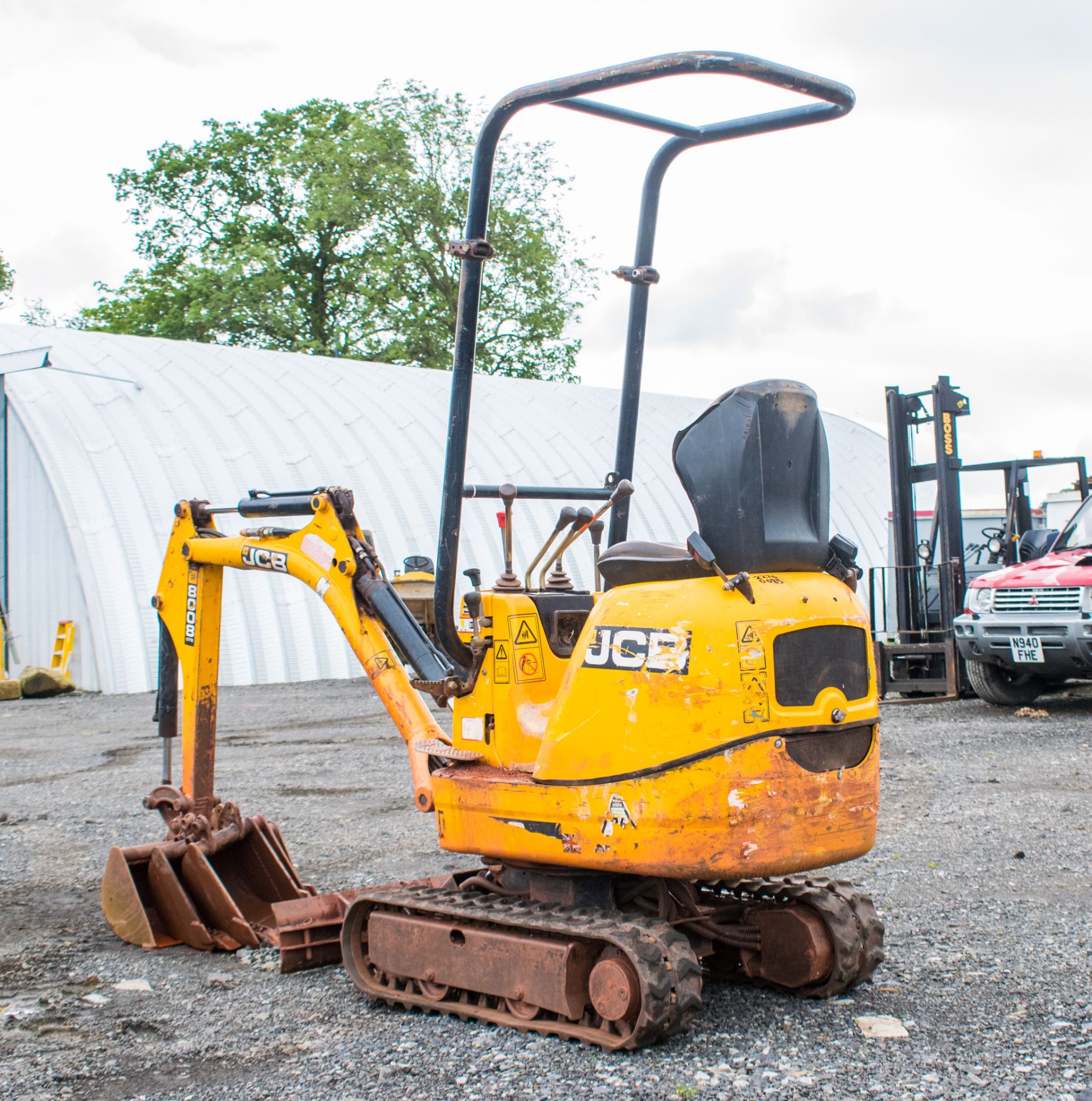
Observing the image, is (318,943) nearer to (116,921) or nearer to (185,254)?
(116,921)

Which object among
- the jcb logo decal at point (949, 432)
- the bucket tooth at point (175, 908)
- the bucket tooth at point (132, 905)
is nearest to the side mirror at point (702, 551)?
the bucket tooth at point (175, 908)

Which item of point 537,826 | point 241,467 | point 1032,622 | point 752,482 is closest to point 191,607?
point 537,826

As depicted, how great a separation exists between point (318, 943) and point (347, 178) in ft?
122

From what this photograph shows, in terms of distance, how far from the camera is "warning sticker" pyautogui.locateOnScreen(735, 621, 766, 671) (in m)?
3.95

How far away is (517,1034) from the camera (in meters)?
4.15

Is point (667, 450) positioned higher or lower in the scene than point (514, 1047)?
higher

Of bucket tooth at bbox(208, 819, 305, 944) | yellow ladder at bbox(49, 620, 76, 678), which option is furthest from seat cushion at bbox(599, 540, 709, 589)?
yellow ladder at bbox(49, 620, 76, 678)

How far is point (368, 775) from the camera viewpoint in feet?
33.0

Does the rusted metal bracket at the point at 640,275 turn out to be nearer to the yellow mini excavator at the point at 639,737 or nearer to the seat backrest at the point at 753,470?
the yellow mini excavator at the point at 639,737

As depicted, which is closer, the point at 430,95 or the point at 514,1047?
the point at 514,1047

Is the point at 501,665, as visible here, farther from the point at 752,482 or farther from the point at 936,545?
the point at 936,545

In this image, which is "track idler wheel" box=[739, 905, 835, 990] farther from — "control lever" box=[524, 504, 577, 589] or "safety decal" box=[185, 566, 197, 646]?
"safety decal" box=[185, 566, 197, 646]

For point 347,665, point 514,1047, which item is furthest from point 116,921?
point 347,665

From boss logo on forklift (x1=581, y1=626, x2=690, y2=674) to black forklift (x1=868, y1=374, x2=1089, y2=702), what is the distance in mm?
10853
